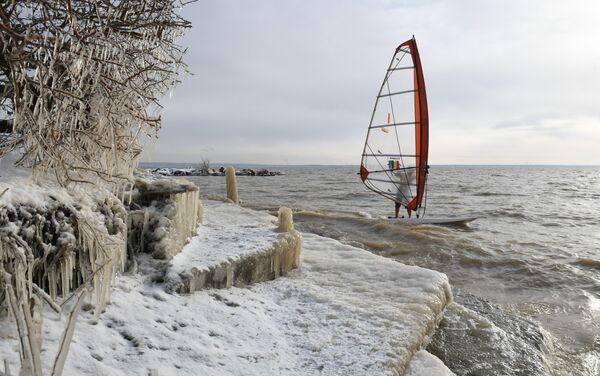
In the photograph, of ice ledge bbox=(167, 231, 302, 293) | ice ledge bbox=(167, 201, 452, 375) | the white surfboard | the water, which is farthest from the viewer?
the white surfboard

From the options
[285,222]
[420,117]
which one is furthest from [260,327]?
[420,117]

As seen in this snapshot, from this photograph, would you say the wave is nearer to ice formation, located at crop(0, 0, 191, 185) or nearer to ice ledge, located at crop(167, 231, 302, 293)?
ice ledge, located at crop(167, 231, 302, 293)

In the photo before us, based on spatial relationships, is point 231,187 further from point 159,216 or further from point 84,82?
point 84,82

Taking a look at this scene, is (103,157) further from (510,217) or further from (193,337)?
(510,217)

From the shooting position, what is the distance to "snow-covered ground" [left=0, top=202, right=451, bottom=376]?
299 centimetres

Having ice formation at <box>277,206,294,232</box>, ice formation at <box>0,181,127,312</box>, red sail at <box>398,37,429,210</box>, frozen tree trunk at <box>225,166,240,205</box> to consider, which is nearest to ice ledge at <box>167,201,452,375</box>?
ice formation at <box>277,206,294,232</box>

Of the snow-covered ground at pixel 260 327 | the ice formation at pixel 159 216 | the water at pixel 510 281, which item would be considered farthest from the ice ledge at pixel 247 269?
the water at pixel 510 281

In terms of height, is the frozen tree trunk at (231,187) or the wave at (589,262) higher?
the frozen tree trunk at (231,187)

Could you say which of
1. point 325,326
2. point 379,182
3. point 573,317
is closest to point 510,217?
point 379,182

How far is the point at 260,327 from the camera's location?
13.2 ft

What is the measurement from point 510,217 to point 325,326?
1557cm

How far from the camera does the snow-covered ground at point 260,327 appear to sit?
299cm

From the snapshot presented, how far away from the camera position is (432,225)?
1380 cm

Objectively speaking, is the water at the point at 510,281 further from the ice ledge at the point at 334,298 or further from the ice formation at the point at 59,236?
the ice formation at the point at 59,236
